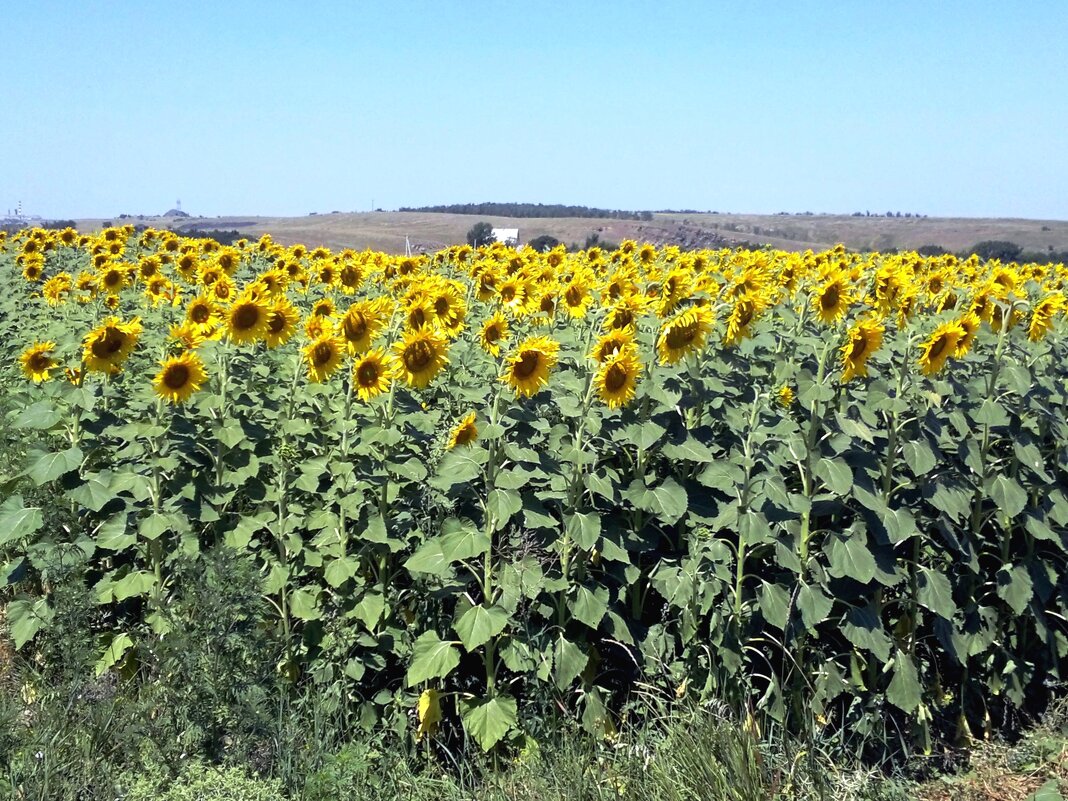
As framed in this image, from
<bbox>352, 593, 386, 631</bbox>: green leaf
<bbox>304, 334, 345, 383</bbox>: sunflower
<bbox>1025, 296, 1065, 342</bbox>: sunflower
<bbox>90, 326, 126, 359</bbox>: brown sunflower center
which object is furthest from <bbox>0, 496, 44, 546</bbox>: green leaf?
<bbox>1025, 296, 1065, 342</bbox>: sunflower

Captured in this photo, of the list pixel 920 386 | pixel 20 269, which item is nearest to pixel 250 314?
pixel 920 386

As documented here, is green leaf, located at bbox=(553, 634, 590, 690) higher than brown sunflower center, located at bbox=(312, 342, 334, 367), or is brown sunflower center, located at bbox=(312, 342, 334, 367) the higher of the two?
brown sunflower center, located at bbox=(312, 342, 334, 367)

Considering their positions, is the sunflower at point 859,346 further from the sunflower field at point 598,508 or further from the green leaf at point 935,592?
the green leaf at point 935,592

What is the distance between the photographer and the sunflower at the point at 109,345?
4.88 meters

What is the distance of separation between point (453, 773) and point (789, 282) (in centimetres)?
438

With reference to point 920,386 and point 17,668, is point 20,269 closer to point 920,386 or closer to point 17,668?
point 17,668

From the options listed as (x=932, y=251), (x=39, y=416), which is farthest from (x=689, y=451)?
Result: (x=932, y=251)

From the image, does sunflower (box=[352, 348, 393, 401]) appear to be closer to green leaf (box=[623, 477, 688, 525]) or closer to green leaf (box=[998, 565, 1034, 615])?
green leaf (box=[623, 477, 688, 525])

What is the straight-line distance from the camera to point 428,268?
10875 millimetres

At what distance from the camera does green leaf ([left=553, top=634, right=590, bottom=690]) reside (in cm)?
411

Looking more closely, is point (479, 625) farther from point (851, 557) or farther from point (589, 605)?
point (851, 557)

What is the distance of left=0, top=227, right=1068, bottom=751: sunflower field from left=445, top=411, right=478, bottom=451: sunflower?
11 mm

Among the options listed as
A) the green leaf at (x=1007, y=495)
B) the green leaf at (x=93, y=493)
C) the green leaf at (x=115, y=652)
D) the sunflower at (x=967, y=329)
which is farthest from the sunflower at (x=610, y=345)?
the green leaf at (x=115, y=652)

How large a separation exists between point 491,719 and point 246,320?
2615 mm
